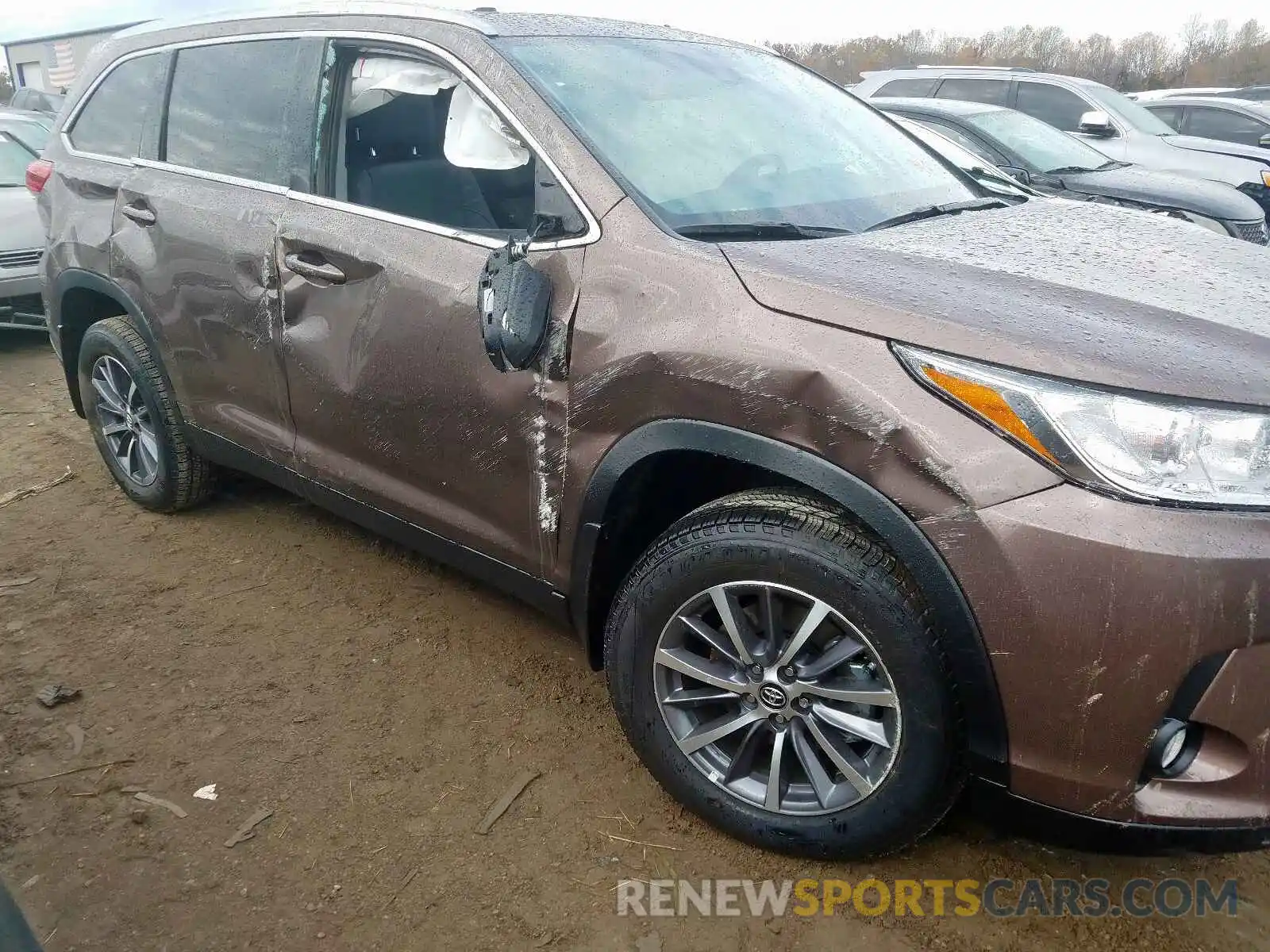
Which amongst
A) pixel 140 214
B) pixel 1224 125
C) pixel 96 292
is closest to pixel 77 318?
pixel 96 292

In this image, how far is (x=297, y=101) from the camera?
292 centimetres

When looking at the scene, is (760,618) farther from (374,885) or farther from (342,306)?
(342,306)

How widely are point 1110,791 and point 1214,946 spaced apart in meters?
0.55

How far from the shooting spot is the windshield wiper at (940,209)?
2502 millimetres

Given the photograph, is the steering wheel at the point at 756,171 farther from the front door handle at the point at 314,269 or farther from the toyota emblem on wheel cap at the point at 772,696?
the toyota emblem on wheel cap at the point at 772,696

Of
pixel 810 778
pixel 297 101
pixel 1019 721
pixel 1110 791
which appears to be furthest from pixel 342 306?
pixel 1110 791

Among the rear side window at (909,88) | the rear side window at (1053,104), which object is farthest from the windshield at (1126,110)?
the rear side window at (909,88)

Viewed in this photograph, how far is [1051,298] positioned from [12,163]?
7940 millimetres

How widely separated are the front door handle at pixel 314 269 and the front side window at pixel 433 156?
0.20 m

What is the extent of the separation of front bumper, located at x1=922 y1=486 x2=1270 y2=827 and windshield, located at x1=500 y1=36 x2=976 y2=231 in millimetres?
1034

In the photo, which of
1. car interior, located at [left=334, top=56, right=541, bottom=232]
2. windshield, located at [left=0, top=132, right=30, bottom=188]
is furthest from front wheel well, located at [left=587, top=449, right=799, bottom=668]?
windshield, located at [left=0, top=132, right=30, bottom=188]

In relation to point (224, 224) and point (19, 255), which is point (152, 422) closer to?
point (224, 224)

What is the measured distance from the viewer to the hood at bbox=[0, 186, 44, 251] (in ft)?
21.9

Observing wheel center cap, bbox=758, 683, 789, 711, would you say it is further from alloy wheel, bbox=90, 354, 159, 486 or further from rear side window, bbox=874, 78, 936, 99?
rear side window, bbox=874, 78, 936, 99
